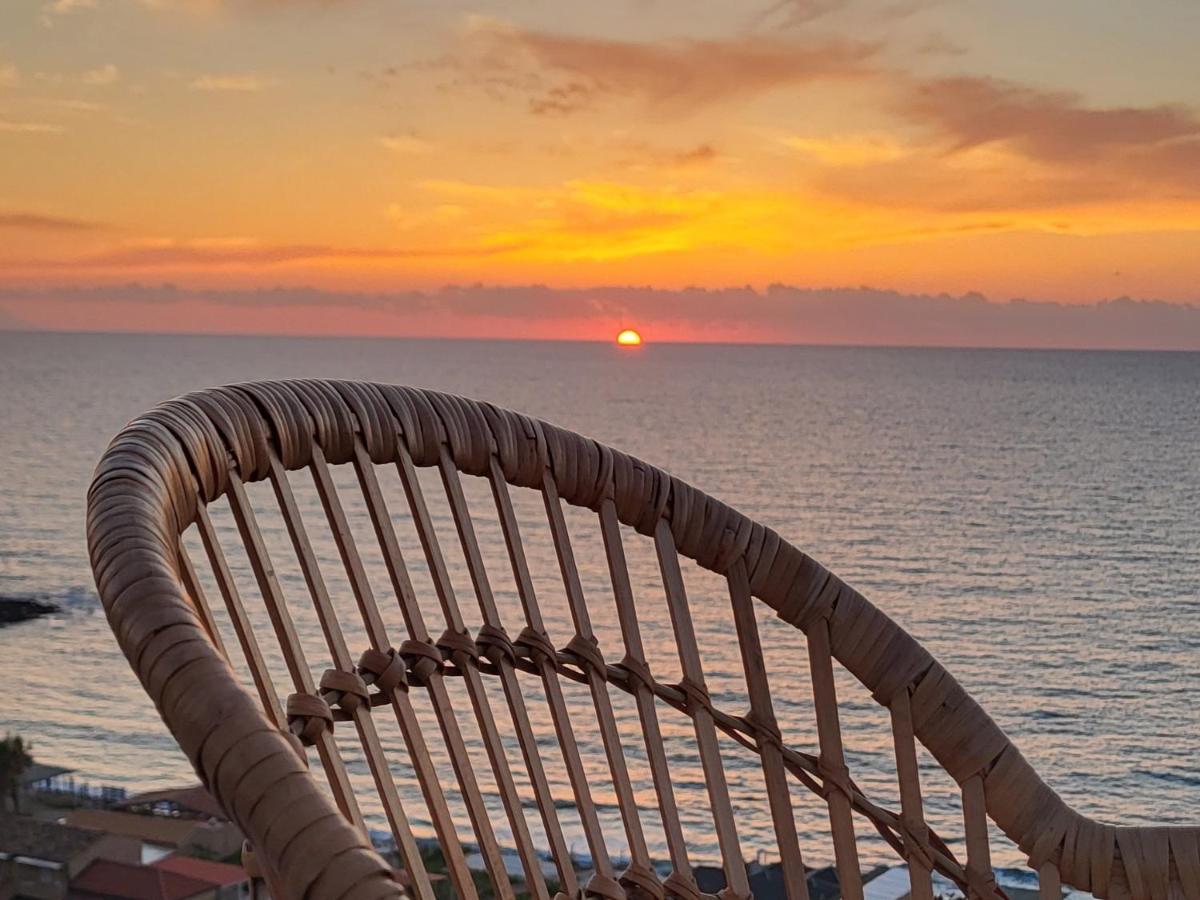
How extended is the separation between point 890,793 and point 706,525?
55.4 ft

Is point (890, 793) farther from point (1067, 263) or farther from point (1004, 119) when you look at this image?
point (1067, 263)

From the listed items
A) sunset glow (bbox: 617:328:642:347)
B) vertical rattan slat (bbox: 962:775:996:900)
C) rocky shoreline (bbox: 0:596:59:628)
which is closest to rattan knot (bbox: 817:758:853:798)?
vertical rattan slat (bbox: 962:775:996:900)

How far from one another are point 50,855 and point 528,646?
16.0 m

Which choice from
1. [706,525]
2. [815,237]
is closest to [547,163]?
[815,237]

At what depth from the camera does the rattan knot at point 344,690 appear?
93cm

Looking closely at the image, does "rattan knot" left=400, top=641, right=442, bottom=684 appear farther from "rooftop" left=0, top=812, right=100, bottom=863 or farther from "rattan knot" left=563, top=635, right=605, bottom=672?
"rooftop" left=0, top=812, right=100, bottom=863

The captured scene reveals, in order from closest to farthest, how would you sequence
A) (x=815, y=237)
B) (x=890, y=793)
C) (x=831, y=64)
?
(x=890, y=793), (x=831, y=64), (x=815, y=237)

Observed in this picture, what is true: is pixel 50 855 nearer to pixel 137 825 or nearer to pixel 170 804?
pixel 137 825

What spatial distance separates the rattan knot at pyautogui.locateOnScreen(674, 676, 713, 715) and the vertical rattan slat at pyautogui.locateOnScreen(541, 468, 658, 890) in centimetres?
8

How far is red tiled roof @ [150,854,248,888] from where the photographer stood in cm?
A: 1301

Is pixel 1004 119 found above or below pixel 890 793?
above

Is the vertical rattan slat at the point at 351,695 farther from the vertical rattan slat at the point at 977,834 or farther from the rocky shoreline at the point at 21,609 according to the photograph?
the rocky shoreline at the point at 21,609

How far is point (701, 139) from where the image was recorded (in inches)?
1649

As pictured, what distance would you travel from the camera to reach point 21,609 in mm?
29062
